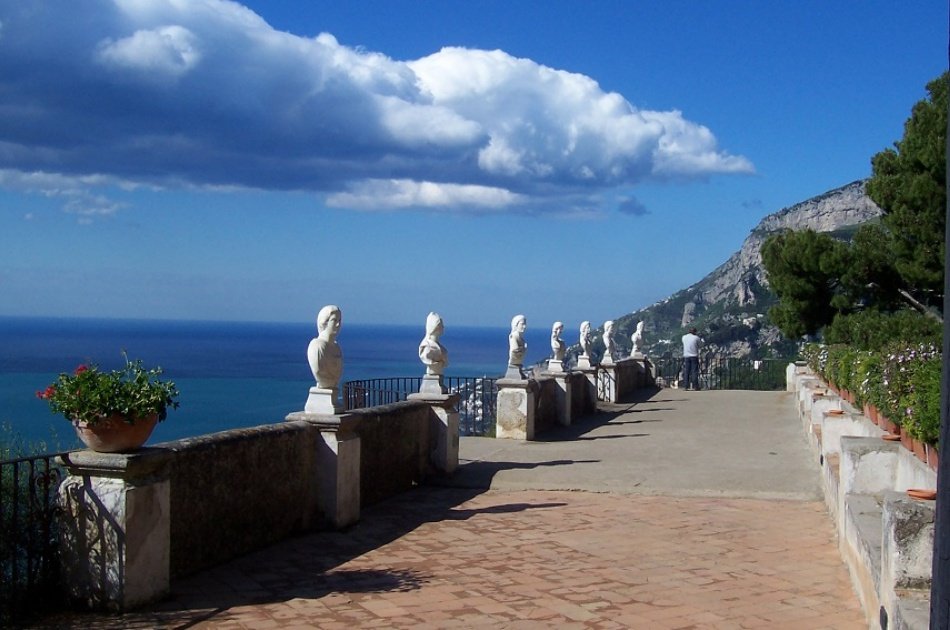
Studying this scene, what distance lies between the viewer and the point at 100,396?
564 centimetres

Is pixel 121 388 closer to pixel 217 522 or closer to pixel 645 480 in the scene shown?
pixel 217 522

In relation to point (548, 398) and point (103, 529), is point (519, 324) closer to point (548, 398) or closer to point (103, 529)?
point (548, 398)

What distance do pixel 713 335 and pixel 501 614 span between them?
111 ft

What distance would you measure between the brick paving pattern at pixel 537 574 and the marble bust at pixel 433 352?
7.37ft

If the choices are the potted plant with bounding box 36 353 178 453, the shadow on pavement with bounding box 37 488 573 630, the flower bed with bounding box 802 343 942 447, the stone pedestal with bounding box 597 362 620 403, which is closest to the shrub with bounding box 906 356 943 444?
the flower bed with bounding box 802 343 942 447

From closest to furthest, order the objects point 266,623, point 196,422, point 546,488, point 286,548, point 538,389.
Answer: point 266,623 → point 286,548 → point 546,488 → point 538,389 → point 196,422

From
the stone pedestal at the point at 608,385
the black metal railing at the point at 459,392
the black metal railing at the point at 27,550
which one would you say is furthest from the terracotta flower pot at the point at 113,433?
the stone pedestal at the point at 608,385

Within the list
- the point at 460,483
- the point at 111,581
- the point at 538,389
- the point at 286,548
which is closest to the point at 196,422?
the point at 538,389

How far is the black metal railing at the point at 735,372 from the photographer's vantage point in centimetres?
2856

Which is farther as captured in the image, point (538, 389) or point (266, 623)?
point (538, 389)

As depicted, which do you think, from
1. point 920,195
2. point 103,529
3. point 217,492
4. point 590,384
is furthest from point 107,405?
point 920,195

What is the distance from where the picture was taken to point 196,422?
28625 mm

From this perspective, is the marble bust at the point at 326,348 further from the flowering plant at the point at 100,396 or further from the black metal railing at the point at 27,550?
the black metal railing at the point at 27,550

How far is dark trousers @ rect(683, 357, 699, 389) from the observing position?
26016mm
